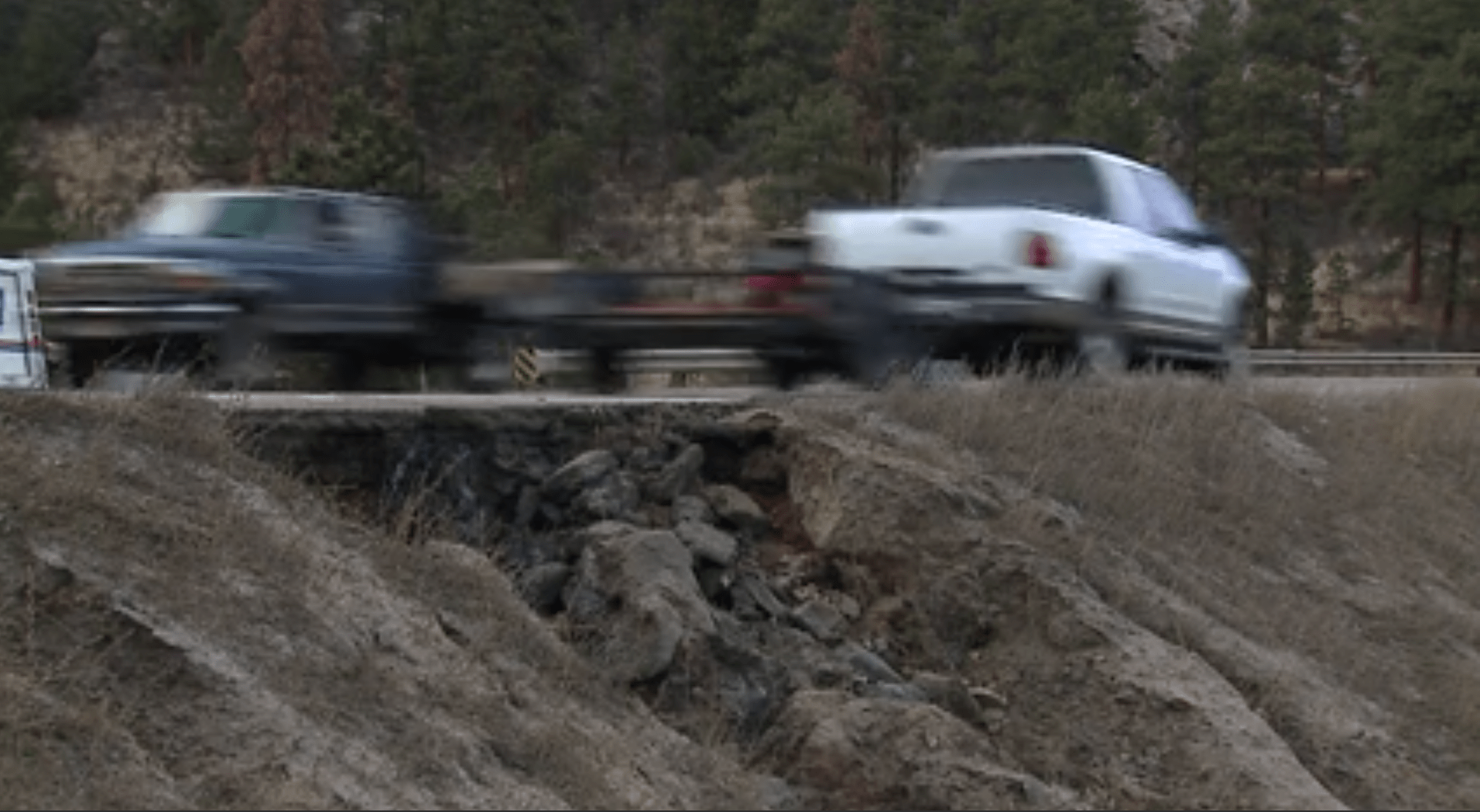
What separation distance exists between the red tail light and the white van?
20.3 feet

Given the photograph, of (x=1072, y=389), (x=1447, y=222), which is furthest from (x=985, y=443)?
(x=1447, y=222)

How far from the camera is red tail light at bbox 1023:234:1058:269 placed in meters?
13.5

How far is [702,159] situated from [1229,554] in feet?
173

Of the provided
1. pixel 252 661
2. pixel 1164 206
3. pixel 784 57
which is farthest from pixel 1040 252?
pixel 784 57

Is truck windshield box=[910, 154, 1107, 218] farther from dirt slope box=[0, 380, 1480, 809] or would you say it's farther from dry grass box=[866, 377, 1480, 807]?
dirt slope box=[0, 380, 1480, 809]

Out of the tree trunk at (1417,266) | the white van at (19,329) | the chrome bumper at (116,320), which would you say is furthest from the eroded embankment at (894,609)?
the tree trunk at (1417,266)

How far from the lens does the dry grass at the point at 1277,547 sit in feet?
33.7

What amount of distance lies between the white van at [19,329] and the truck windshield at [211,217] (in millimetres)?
2802

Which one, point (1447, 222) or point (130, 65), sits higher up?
point (130, 65)

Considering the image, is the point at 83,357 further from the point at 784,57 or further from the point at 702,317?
the point at 784,57

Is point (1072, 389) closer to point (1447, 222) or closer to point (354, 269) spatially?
point (354, 269)

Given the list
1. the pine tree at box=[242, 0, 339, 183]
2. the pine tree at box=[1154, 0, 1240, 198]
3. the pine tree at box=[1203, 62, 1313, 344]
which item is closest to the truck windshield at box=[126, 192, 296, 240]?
the pine tree at box=[242, 0, 339, 183]

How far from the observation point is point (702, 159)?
63969mm

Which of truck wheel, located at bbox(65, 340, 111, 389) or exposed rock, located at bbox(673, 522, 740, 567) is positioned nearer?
exposed rock, located at bbox(673, 522, 740, 567)
